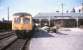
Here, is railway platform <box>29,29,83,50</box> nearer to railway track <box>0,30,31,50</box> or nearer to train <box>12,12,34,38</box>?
railway track <box>0,30,31,50</box>

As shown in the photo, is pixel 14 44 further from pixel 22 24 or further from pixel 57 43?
pixel 22 24

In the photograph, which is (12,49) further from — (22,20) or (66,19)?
(66,19)

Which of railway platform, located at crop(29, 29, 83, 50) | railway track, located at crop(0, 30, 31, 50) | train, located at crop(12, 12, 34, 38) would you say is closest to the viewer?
railway platform, located at crop(29, 29, 83, 50)

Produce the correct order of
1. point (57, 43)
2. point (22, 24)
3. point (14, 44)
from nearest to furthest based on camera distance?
point (57, 43) < point (14, 44) < point (22, 24)

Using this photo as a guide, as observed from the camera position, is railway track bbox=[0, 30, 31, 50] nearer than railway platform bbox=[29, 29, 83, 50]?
No

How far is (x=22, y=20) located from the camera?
18.5 meters

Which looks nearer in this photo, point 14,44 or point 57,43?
point 57,43

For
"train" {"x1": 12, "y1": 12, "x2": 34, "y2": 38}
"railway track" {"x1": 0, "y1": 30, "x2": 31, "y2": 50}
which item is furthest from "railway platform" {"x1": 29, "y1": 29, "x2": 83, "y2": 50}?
"train" {"x1": 12, "y1": 12, "x2": 34, "y2": 38}

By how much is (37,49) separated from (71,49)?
5.52 feet

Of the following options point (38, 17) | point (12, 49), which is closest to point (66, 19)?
point (38, 17)

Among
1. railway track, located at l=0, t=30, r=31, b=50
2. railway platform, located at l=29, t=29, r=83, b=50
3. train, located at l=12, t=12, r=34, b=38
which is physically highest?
train, located at l=12, t=12, r=34, b=38

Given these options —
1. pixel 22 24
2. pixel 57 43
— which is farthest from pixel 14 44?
pixel 22 24

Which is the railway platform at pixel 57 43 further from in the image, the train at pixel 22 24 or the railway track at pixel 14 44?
the train at pixel 22 24

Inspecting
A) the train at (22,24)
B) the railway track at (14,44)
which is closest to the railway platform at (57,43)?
the railway track at (14,44)
